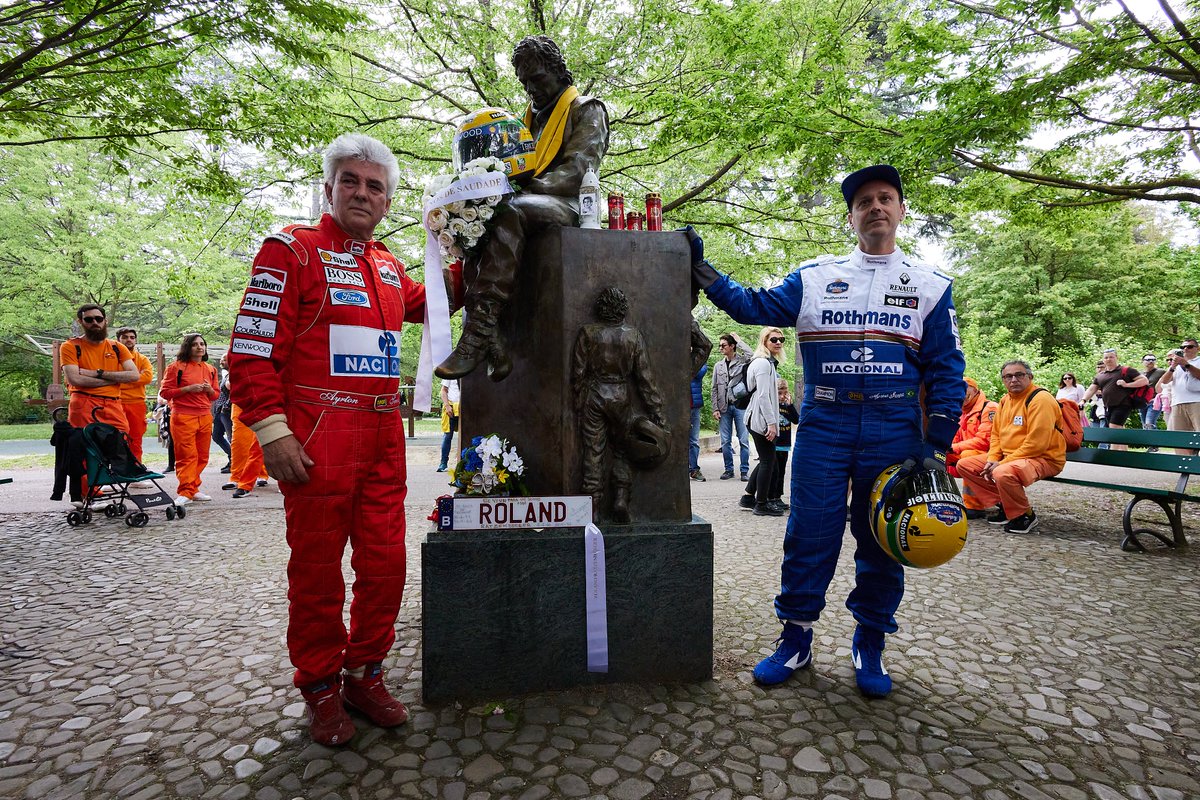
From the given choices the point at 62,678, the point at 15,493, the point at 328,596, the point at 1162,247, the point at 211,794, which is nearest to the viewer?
the point at 211,794

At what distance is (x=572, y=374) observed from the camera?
9.41 feet

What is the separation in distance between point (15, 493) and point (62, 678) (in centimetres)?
754

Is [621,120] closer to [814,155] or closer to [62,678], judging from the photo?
[814,155]

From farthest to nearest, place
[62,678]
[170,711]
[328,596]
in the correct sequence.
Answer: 1. [62,678]
2. [170,711]
3. [328,596]

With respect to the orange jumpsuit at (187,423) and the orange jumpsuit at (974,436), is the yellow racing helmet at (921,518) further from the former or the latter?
the orange jumpsuit at (187,423)

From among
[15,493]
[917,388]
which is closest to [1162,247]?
[917,388]

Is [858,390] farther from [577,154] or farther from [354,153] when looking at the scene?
[354,153]

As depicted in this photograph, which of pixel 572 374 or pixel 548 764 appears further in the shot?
pixel 572 374

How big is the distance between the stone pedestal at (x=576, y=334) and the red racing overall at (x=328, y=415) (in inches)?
25.8

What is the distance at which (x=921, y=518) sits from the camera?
2451mm

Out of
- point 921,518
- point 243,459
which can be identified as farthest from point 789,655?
point 243,459

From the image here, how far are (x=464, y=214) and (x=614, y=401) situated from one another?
1.08 metres

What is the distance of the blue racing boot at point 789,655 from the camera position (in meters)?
2.93

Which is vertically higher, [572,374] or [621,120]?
[621,120]
